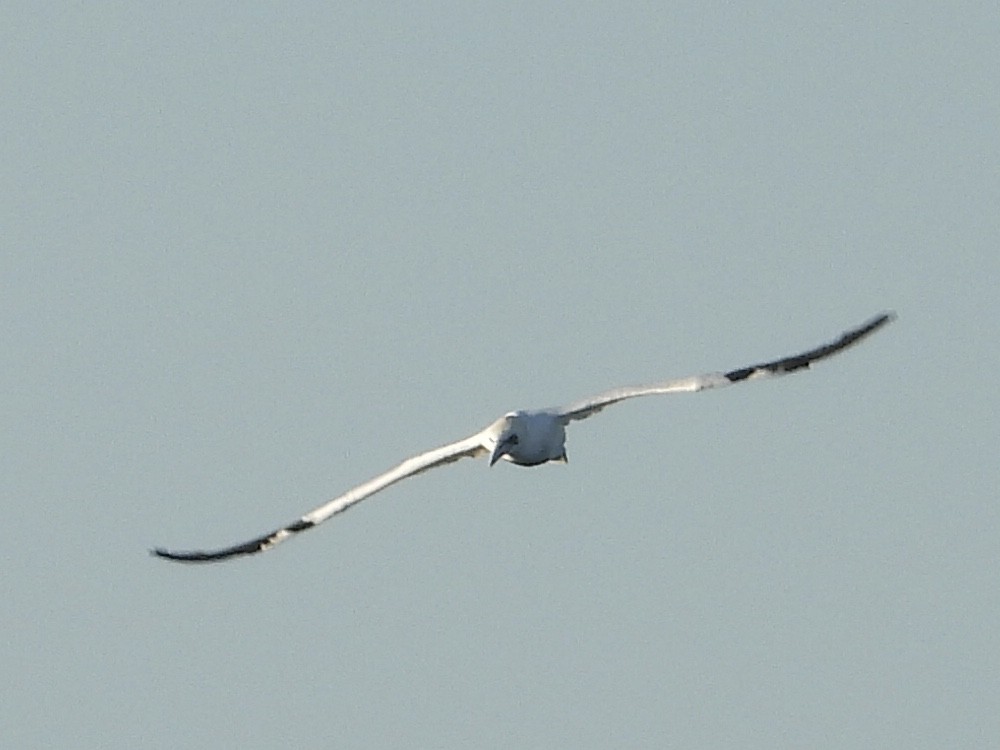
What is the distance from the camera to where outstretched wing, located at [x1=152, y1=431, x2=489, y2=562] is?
214 ft

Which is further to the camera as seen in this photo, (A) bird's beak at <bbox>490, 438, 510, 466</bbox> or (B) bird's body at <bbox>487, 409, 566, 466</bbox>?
(B) bird's body at <bbox>487, 409, 566, 466</bbox>

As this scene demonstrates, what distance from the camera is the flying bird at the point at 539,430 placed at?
204 ft

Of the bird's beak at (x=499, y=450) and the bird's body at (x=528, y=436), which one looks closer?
the bird's beak at (x=499, y=450)

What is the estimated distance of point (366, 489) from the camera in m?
65.9

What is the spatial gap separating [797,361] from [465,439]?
6.44m

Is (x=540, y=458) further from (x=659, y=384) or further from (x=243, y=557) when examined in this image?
(x=243, y=557)

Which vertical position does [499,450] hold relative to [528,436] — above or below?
below

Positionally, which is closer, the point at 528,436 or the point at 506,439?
the point at 506,439

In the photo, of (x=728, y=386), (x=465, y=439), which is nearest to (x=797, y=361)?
(x=728, y=386)

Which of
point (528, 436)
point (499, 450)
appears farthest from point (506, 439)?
point (528, 436)

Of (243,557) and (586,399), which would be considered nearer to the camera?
(586,399)

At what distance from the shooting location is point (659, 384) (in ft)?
205

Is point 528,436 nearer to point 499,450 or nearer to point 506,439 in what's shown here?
point 506,439

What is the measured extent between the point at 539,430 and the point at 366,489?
12.7 ft
